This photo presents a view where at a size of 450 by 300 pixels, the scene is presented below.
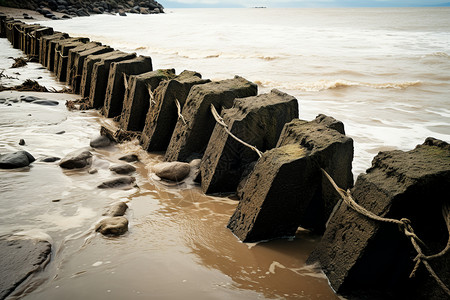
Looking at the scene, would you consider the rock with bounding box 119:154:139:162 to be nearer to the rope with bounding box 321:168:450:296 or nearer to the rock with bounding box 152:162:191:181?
the rock with bounding box 152:162:191:181

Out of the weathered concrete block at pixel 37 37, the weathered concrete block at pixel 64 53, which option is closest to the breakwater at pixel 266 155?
the weathered concrete block at pixel 64 53

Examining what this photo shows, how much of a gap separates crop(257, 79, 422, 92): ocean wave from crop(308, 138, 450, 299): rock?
8.93 metres

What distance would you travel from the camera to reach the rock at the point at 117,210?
3.07 m

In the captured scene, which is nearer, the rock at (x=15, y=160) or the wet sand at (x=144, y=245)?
the wet sand at (x=144, y=245)

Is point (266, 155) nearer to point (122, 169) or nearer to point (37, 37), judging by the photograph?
point (122, 169)

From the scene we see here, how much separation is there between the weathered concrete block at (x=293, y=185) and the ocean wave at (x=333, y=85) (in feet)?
27.4

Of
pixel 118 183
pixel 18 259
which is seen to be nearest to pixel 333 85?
pixel 118 183

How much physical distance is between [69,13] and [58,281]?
51421mm

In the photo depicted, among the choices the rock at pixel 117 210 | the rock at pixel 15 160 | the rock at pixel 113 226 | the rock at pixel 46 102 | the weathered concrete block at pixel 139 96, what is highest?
the weathered concrete block at pixel 139 96

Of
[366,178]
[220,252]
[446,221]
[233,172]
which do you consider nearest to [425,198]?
[446,221]

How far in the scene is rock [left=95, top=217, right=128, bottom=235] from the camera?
9.06 ft

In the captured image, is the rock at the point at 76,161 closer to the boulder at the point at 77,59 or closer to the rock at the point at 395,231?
the rock at the point at 395,231

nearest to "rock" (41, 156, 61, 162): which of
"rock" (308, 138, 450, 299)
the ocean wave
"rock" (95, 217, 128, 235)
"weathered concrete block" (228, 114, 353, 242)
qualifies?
"rock" (95, 217, 128, 235)

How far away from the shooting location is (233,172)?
11.5ft
